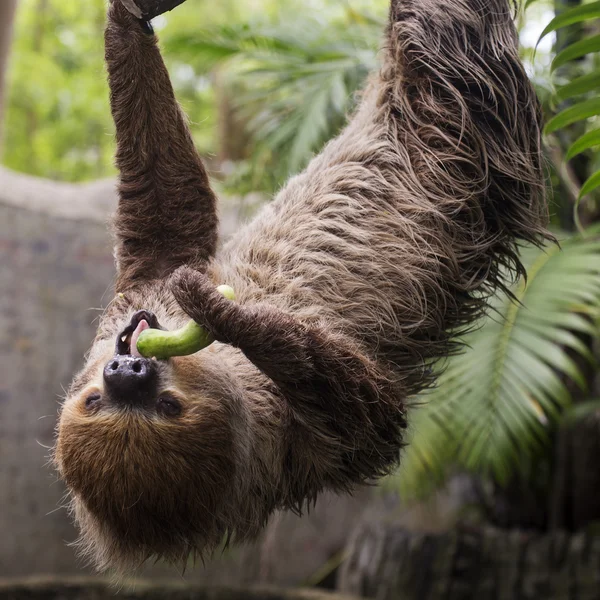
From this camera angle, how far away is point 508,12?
3023 mm

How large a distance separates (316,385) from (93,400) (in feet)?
2.48

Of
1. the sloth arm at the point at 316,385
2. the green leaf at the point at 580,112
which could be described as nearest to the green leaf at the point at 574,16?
the green leaf at the point at 580,112

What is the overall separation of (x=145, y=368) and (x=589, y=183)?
138 centimetres

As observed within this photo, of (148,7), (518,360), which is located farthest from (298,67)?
(148,7)

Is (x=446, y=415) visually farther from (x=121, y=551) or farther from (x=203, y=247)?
(x=121, y=551)

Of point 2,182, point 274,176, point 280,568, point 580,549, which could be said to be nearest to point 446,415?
point 580,549

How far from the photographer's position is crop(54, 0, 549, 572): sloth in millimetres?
2432

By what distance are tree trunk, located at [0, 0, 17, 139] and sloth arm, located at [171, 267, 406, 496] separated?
4.59m

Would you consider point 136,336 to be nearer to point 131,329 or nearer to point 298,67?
point 131,329

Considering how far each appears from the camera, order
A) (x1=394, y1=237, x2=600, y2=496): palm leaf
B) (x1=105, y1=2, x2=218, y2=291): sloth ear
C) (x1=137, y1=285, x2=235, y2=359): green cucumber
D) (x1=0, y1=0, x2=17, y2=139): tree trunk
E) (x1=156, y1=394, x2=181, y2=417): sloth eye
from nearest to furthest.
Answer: (x1=137, y1=285, x2=235, y2=359): green cucumber, (x1=156, y1=394, x2=181, y2=417): sloth eye, (x1=105, y1=2, x2=218, y2=291): sloth ear, (x1=394, y1=237, x2=600, y2=496): palm leaf, (x1=0, y1=0, x2=17, y2=139): tree trunk

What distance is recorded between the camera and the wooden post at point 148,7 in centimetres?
251

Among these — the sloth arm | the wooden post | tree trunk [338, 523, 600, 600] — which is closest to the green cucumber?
the sloth arm

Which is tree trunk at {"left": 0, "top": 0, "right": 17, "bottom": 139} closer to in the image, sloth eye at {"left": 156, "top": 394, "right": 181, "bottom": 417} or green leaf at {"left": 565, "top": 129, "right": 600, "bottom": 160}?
sloth eye at {"left": 156, "top": 394, "right": 181, "bottom": 417}

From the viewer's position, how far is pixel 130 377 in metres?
2.33
